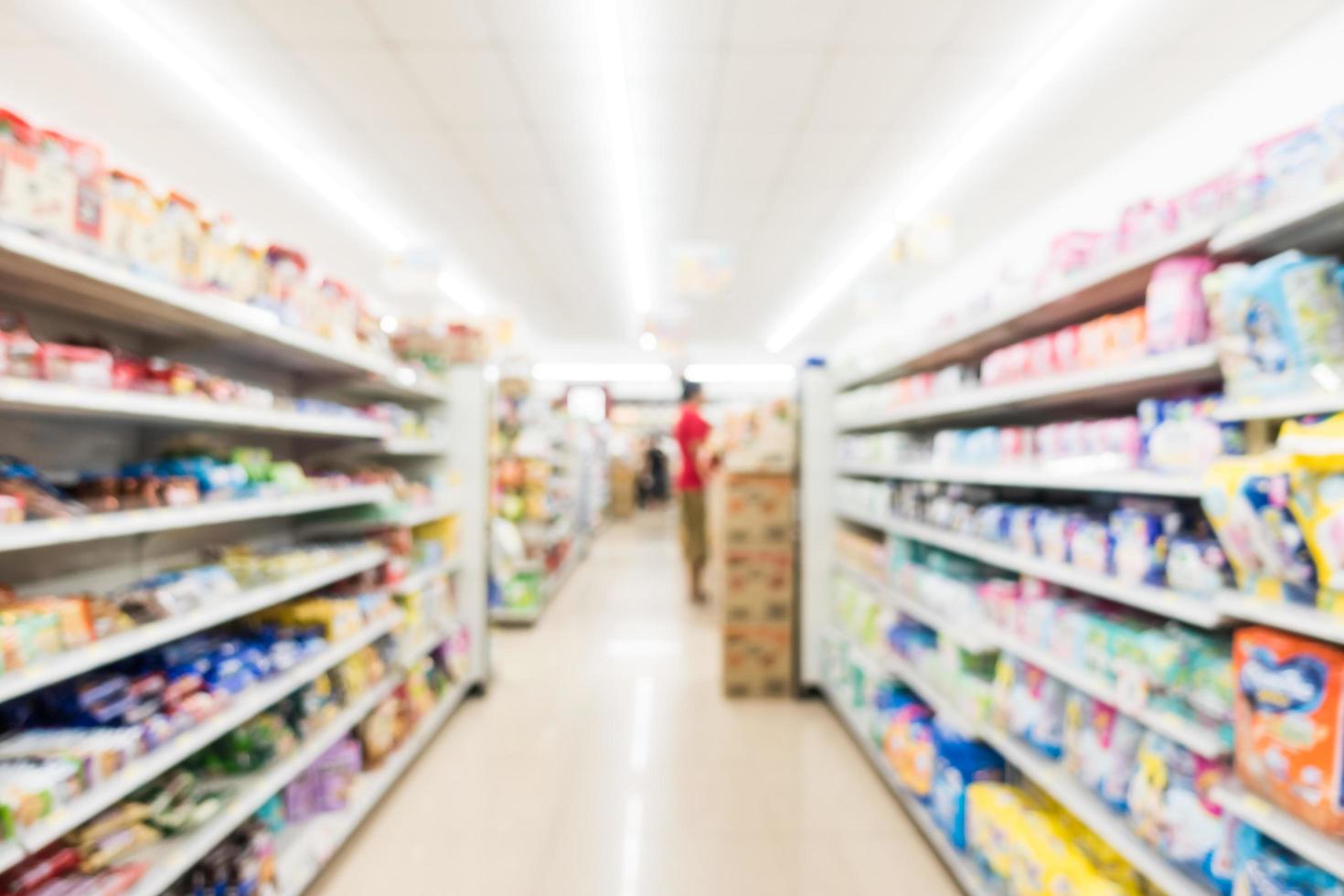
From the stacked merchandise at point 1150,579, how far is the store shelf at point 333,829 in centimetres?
217

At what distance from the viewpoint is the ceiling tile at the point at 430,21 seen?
10.3ft

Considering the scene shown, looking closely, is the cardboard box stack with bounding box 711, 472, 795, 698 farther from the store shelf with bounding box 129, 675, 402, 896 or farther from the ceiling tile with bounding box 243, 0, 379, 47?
the ceiling tile with bounding box 243, 0, 379, 47

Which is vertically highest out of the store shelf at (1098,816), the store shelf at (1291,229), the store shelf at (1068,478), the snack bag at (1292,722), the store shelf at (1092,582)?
the store shelf at (1291,229)

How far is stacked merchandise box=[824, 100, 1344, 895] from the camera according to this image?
1231mm

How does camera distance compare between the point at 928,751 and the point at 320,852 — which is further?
the point at 928,751

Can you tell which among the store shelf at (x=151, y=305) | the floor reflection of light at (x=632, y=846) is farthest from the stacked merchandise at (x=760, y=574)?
the store shelf at (x=151, y=305)

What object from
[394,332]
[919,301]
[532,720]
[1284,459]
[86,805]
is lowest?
[532,720]

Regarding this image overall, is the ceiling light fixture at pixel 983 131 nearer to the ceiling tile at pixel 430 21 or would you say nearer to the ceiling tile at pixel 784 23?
the ceiling tile at pixel 784 23

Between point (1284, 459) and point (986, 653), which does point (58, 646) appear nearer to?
point (1284, 459)

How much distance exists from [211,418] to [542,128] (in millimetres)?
3205

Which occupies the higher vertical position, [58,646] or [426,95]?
[426,95]

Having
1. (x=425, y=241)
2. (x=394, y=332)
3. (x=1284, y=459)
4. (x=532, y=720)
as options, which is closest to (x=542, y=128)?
(x=394, y=332)

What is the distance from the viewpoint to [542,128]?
4414mm

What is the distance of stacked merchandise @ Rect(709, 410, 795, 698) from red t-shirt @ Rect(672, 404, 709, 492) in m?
1.93
